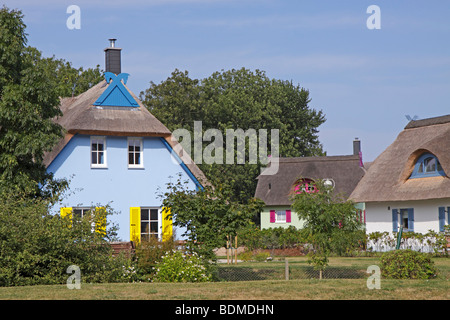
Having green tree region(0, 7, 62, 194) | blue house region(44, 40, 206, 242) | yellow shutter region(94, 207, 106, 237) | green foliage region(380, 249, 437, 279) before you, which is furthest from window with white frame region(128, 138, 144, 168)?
green foliage region(380, 249, 437, 279)

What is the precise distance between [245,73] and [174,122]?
11.1 metres

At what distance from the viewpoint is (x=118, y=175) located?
3034 cm

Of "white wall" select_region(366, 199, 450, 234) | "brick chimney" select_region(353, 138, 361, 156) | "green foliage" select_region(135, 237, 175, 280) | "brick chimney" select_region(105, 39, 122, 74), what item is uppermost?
"brick chimney" select_region(105, 39, 122, 74)

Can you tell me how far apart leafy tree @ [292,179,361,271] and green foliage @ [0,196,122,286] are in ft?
18.9

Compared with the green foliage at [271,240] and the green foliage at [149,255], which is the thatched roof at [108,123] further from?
the green foliage at [149,255]

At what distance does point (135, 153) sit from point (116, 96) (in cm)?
280

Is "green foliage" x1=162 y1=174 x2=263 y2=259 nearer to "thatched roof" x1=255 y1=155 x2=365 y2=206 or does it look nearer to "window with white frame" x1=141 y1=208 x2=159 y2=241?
"window with white frame" x1=141 y1=208 x2=159 y2=241

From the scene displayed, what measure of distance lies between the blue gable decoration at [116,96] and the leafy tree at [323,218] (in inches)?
A: 500

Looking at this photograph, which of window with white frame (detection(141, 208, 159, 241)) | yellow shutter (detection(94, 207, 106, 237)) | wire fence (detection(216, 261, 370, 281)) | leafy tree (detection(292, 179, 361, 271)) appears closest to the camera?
yellow shutter (detection(94, 207, 106, 237))

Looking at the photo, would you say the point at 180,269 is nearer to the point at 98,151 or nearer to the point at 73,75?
the point at 98,151

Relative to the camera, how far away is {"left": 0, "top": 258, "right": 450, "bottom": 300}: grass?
13.6 metres
